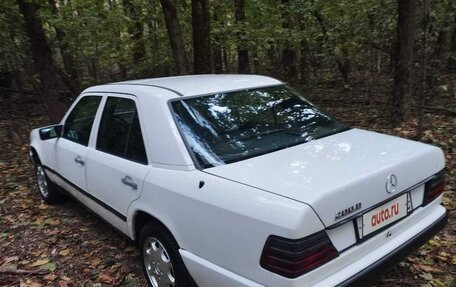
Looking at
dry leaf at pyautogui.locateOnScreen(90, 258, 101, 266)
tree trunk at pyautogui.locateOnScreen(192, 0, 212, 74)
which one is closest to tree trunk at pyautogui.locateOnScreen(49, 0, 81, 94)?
tree trunk at pyautogui.locateOnScreen(192, 0, 212, 74)

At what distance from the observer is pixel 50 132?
486cm

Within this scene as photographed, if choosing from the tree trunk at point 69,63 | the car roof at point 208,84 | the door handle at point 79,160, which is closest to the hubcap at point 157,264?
the car roof at point 208,84

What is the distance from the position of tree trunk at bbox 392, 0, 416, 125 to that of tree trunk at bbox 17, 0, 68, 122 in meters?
6.89

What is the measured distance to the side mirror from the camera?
191 inches

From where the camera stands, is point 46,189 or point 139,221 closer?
point 139,221

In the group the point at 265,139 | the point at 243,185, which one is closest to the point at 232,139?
the point at 265,139

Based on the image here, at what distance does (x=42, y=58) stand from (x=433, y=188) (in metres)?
8.32

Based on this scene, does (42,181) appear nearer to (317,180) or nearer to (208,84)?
(208,84)

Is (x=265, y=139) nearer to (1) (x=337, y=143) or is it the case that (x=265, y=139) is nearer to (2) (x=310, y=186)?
(1) (x=337, y=143)

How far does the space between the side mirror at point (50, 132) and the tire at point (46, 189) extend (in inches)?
35.0

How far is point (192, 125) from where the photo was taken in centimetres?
312

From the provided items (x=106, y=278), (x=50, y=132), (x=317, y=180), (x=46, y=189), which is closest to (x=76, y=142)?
(x=50, y=132)

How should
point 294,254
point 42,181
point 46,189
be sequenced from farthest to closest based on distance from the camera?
1. point 42,181
2. point 46,189
3. point 294,254

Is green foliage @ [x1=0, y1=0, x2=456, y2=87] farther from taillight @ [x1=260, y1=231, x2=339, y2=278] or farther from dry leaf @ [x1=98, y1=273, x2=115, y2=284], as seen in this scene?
taillight @ [x1=260, y1=231, x2=339, y2=278]
